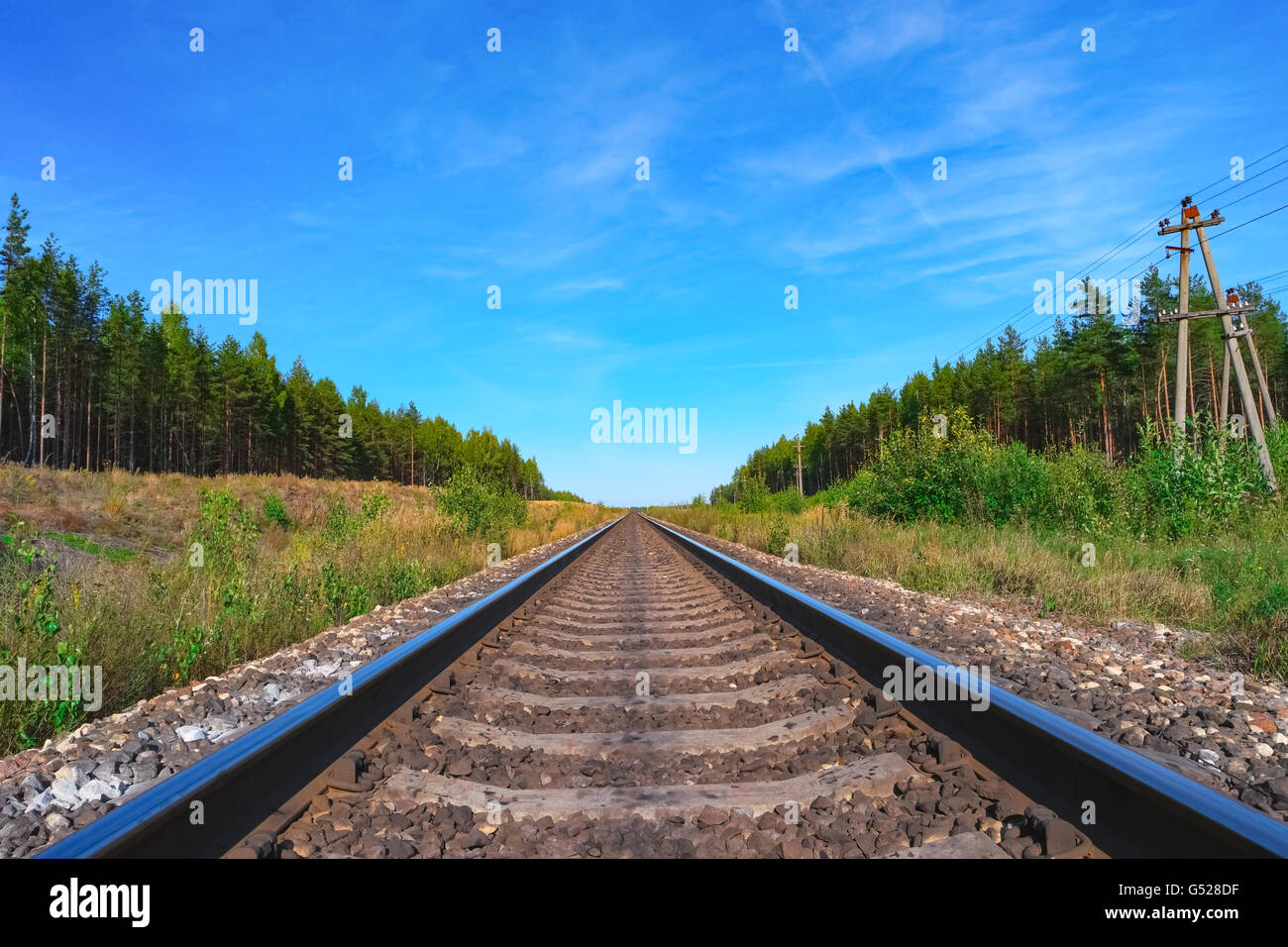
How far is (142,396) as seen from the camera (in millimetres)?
57469

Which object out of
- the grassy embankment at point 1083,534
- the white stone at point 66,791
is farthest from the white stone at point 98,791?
the grassy embankment at point 1083,534

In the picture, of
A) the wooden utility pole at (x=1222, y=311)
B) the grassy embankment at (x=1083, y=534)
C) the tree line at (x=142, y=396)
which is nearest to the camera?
the grassy embankment at (x=1083, y=534)

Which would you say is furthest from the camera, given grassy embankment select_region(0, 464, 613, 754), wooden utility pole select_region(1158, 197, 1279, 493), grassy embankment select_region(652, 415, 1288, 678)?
wooden utility pole select_region(1158, 197, 1279, 493)

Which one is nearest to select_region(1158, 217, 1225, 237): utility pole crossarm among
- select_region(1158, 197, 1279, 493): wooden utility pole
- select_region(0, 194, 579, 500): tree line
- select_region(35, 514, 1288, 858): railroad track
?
select_region(1158, 197, 1279, 493): wooden utility pole

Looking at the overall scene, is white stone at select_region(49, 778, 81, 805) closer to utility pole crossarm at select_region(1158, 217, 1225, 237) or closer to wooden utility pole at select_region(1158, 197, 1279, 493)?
wooden utility pole at select_region(1158, 197, 1279, 493)

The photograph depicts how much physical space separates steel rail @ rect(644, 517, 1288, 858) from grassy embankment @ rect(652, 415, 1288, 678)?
9.08 ft

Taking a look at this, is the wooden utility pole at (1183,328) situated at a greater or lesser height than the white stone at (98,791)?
greater

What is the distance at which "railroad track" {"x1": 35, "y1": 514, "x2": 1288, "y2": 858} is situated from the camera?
179 centimetres

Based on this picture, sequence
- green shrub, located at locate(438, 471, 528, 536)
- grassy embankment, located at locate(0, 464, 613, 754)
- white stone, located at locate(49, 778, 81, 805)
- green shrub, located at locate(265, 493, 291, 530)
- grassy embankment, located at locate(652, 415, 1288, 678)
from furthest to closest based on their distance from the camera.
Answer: green shrub, located at locate(265, 493, 291, 530) → green shrub, located at locate(438, 471, 528, 536) → grassy embankment, located at locate(652, 415, 1288, 678) → grassy embankment, located at locate(0, 464, 613, 754) → white stone, located at locate(49, 778, 81, 805)

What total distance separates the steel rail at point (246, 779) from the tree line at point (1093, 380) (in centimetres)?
3079

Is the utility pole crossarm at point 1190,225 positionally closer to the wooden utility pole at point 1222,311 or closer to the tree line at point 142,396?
the wooden utility pole at point 1222,311

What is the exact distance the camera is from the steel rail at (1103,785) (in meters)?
1.54
